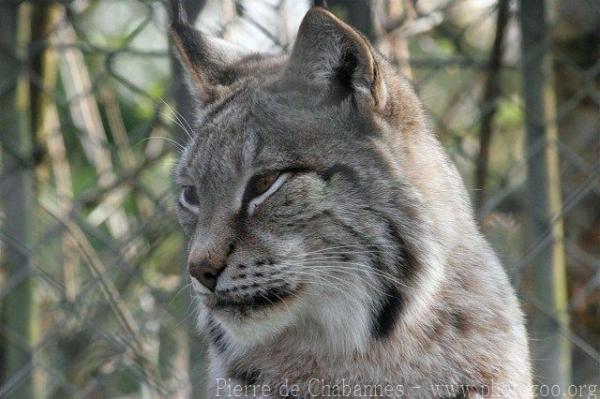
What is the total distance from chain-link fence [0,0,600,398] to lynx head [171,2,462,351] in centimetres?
53

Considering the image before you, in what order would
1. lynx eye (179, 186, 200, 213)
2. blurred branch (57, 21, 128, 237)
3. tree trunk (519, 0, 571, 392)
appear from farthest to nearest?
blurred branch (57, 21, 128, 237)
tree trunk (519, 0, 571, 392)
lynx eye (179, 186, 200, 213)

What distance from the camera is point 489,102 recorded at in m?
3.53

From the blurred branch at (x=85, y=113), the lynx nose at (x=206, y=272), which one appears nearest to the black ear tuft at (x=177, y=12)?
the lynx nose at (x=206, y=272)

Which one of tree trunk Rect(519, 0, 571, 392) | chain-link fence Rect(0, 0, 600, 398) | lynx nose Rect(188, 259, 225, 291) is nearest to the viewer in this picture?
lynx nose Rect(188, 259, 225, 291)

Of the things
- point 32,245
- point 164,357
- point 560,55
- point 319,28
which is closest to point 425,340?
point 319,28

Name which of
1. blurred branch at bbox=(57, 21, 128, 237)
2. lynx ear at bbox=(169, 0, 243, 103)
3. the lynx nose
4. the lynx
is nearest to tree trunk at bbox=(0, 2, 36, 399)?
blurred branch at bbox=(57, 21, 128, 237)

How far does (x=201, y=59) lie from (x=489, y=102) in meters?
1.53

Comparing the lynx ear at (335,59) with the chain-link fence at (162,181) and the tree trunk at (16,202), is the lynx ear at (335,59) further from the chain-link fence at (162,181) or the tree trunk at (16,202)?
the tree trunk at (16,202)

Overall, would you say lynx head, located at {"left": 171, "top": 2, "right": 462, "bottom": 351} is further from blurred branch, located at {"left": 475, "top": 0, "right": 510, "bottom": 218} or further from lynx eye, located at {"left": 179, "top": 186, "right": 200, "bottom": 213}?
blurred branch, located at {"left": 475, "top": 0, "right": 510, "bottom": 218}

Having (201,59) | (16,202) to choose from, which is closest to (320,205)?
(201,59)

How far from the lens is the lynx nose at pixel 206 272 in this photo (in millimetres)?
1898

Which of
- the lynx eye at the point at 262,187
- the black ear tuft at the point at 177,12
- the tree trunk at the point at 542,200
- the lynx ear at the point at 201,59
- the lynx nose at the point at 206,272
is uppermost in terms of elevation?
the black ear tuft at the point at 177,12

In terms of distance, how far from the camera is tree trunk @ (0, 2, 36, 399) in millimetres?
2861

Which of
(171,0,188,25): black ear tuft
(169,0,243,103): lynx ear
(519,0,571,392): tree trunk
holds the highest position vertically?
(171,0,188,25): black ear tuft
